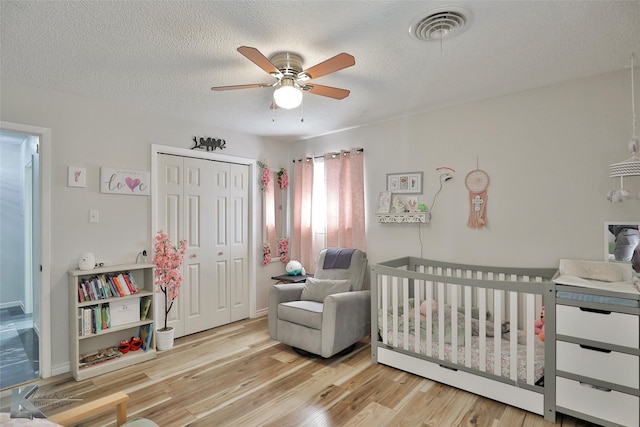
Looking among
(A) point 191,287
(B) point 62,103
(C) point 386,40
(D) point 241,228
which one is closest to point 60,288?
(A) point 191,287

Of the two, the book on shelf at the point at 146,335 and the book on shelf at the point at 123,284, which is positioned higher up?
the book on shelf at the point at 123,284

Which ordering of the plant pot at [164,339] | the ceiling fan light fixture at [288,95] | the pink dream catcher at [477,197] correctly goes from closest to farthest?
the ceiling fan light fixture at [288,95], the pink dream catcher at [477,197], the plant pot at [164,339]

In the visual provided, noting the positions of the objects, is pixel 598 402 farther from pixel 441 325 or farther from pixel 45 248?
pixel 45 248

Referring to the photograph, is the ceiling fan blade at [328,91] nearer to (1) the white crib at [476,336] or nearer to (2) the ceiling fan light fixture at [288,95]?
(2) the ceiling fan light fixture at [288,95]

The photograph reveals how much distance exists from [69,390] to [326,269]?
2.46 meters

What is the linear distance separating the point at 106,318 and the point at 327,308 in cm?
199

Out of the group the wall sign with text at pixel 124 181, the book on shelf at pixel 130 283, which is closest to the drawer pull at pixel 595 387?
the book on shelf at pixel 130 283

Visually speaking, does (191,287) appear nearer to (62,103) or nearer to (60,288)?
(60,288)

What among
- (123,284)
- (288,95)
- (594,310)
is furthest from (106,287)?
(594,310)

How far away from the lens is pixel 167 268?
328 cm

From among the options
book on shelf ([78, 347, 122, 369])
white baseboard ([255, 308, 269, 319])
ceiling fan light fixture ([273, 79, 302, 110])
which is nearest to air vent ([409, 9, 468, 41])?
ceiling fan light fixture ([273, 79, 302, 110])

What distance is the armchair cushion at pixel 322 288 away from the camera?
132 inches

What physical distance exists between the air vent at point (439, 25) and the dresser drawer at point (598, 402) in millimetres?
2253

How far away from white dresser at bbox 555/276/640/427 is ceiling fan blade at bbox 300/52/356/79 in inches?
75.6
